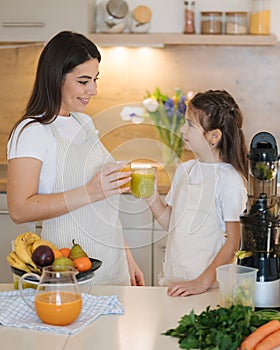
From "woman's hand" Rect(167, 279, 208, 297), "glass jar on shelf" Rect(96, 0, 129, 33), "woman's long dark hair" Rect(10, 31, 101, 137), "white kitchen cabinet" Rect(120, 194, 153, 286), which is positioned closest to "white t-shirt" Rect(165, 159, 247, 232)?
"woman's hand" Rect(167, 279, 208, 297)

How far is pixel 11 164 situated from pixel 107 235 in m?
0.42

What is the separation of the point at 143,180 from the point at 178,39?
1.78 m

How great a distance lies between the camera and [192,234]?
2.56m

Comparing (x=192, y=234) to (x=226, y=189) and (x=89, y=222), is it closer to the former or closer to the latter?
(x=226, y=189)

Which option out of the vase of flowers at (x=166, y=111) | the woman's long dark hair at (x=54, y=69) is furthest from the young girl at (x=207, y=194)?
the vase of flowers at (x=166, y=111)

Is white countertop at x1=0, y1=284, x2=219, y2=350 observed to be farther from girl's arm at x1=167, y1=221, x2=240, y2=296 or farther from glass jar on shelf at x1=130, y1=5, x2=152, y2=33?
glass jar on shelf at x1=130, y1=5, x2=152, y2=33

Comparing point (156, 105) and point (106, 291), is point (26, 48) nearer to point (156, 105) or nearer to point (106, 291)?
point (156, 105)

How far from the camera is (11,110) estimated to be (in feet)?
13.9

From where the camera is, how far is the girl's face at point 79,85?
8.29ft

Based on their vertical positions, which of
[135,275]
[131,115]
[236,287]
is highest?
[131,115]

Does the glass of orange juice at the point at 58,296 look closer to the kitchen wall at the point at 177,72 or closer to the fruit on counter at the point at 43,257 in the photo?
the fruit on counter at the point at 43,257

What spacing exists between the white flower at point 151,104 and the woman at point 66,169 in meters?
1.21

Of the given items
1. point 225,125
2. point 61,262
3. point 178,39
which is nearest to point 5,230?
point 178,39

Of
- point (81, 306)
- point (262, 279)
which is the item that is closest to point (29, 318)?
point (81, 306)
